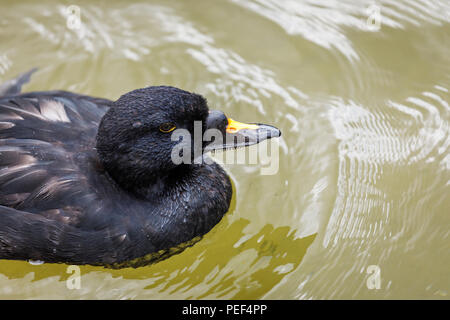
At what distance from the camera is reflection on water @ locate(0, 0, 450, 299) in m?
4.53

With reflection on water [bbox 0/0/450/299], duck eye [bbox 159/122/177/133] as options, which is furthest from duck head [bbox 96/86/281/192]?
reflection on water [bbox 0/0/450/299]

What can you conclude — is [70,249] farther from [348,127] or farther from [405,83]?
[405,83]

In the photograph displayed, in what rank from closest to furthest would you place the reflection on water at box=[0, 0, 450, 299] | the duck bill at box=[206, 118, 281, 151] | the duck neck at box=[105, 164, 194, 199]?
the duck neck at box=[105, 164, 194, 199], the reflection on water at box=[0, 0, 450, 299], the duck bill at box=[206, 118, 281, 151]

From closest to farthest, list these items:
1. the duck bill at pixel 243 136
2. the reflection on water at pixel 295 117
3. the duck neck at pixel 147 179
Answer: the duck neck at pixel 147 179, the reflection on water at pixel 295 117, the duck bill at pixel 243 136

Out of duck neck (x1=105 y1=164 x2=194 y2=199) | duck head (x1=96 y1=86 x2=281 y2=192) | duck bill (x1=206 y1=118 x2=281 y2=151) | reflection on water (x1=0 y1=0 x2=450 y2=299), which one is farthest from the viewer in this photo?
duck bill (x1=206 y1=118 x2=281 y2=151)

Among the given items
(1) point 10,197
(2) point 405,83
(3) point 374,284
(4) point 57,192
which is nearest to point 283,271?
(3) point 374,284

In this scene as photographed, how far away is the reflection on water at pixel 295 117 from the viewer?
453 cm

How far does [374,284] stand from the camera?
443 centimetres

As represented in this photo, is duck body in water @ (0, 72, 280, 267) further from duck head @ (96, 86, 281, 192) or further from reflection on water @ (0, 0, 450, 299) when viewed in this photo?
reflection on water @ (0, 0, 450, 299)

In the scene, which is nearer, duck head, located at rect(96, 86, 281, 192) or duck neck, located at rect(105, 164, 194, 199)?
duck head, located at rect(96, 86, 281, 192)

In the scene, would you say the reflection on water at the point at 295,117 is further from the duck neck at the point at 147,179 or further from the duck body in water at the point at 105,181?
the duck neck at the point at 147,179

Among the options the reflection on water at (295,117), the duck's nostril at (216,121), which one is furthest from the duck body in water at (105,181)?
the reflection on water at (295,117)

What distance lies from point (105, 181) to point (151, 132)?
526 millimetres

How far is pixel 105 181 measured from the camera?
439cm
